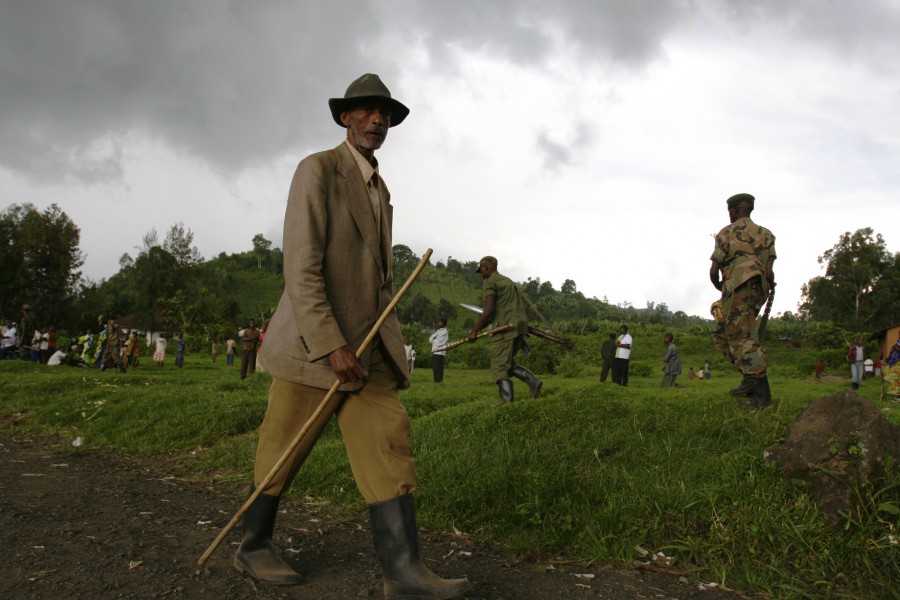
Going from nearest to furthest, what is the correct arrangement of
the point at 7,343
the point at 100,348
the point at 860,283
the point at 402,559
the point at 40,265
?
the point at 402,559 → the point at 100,348 → the point at 7,343 → the point at 40,265 → the point at 860,283

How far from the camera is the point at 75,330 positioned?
48562 mm

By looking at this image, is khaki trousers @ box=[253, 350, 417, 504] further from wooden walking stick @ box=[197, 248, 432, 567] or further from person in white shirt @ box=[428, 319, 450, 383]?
person in white shirt @ box=[428, 319, 450, 383]

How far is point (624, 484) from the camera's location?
15.4 ft

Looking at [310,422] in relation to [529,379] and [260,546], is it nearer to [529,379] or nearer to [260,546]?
[260,546]

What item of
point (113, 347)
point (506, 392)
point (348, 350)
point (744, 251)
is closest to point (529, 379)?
point (506, 392)

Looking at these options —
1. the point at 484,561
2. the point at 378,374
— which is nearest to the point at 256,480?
the point at 378,374

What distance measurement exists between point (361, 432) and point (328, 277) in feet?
2.43

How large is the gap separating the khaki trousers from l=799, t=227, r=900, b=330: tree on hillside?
196 ft

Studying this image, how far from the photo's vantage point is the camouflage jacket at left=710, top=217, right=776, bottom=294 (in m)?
6.48

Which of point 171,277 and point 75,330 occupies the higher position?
point 171,277

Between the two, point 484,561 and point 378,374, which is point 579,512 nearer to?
point 484,561

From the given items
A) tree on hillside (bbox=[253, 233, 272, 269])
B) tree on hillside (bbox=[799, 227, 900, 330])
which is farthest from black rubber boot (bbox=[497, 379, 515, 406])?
tree on hillside (bbox=[253, 233, 272, 269])

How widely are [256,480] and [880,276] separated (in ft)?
212

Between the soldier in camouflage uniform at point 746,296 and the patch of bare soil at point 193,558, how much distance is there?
3.21 m
